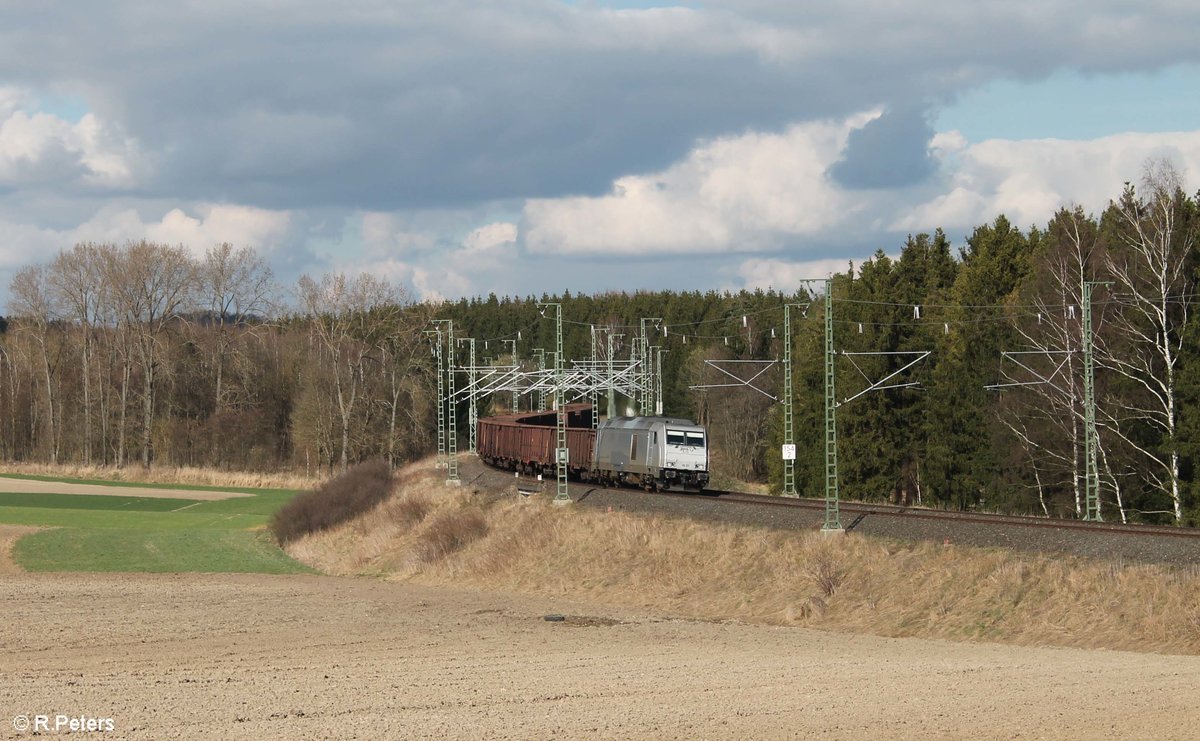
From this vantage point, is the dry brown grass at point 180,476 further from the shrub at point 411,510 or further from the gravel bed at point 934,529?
the gravel bed at point 934,529

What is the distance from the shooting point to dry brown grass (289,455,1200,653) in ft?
84.1

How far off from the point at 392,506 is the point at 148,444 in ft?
169

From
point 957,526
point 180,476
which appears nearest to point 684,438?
point 957,526

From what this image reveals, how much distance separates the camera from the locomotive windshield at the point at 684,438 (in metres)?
A: 50.7

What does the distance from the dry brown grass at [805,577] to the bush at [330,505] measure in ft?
29.2

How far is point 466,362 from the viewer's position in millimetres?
124000

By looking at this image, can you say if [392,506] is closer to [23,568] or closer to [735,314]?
[23,568]

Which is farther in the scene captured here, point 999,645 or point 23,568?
point 23,568

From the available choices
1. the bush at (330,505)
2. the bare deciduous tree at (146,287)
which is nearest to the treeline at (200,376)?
the bare deciduous tree at (146,287)

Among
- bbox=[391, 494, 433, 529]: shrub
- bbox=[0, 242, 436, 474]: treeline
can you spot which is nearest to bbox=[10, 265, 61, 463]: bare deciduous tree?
bbox=[0, 242, 436, 474]: treeline

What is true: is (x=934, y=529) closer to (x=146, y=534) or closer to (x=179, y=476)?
(x=146, y=534)

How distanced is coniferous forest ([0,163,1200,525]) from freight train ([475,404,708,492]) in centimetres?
721

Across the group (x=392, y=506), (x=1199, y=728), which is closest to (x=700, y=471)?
(x=392, y=506)

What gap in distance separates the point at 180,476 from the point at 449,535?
5036 centimetres
